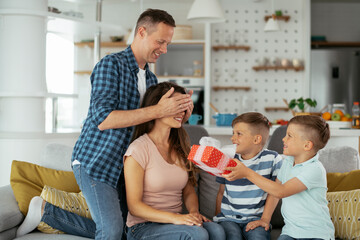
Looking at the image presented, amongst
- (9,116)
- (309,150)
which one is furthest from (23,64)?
(309,150)

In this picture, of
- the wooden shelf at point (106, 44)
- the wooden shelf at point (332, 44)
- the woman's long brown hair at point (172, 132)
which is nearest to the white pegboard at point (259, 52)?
the wooden shelf at point (332, 44)

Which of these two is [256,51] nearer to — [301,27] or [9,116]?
[301,27]

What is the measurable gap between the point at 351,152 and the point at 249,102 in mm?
2962

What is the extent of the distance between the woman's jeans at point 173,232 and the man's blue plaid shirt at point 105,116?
0.76ft

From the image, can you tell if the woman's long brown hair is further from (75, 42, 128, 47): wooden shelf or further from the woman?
(75, 42, 128, 47): wooden shelf

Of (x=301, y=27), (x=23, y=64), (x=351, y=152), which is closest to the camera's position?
(x=351, y=152)

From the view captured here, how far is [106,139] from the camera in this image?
74.5 inches

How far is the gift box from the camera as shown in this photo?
170 cm

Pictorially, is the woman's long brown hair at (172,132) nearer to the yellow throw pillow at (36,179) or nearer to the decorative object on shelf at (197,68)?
the yellow throw pillow at (36,179)

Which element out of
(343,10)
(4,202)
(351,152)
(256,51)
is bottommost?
(4,202)

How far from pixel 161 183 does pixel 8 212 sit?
84cm

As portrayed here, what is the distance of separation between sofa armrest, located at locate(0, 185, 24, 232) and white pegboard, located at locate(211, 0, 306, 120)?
521cm

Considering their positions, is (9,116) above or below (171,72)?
below

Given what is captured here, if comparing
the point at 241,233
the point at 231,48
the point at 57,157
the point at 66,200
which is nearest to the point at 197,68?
the point at 231,48
